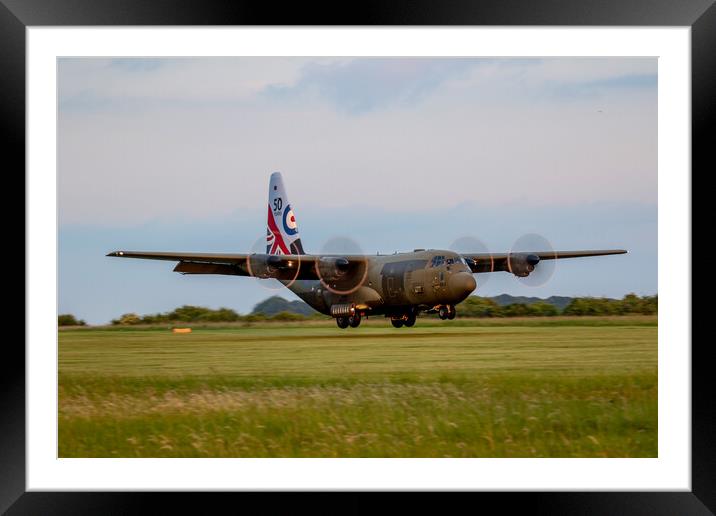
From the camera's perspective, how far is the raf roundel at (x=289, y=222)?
39.9 m

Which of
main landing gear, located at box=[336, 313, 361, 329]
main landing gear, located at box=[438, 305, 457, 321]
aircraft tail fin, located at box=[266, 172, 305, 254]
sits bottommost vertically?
main landing gear, located at box=[336, 313, 361, 329]

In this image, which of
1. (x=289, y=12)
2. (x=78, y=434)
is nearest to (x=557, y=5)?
(x=289, y=12)

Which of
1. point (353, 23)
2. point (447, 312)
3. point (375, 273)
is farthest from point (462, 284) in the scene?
point (353, 23)

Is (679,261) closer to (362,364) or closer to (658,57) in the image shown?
(658,57)

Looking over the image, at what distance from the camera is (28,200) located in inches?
391

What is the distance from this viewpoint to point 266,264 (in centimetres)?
3109

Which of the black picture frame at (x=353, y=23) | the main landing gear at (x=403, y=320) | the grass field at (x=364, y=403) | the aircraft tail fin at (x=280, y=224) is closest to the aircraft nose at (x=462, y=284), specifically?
the main landing gear at (x=403, y=320)

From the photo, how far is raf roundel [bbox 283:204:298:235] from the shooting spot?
39875 millimetres

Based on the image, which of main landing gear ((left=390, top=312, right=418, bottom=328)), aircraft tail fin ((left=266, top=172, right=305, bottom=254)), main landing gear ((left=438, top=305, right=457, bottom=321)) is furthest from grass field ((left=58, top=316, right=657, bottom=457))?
aircraft tail fin ((left=266, top=172, right=305, bottom=254))

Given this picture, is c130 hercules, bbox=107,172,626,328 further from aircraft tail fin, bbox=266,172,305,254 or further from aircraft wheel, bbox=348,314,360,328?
aircraft tail fin, bbox=266,172,305,254

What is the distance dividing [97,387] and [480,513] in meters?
8.06

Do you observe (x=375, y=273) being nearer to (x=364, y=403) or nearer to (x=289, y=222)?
(x=289, y=222)

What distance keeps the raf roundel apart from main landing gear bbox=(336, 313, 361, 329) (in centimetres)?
766

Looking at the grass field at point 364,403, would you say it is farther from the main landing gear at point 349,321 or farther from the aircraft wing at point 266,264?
the main landing gear at point 349,321
